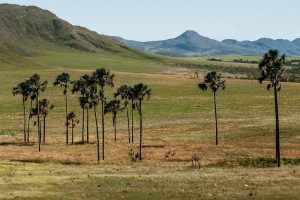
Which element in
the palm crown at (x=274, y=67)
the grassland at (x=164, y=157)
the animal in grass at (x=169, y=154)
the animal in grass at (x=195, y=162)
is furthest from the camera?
the animal in grass at (x=169, y=154)

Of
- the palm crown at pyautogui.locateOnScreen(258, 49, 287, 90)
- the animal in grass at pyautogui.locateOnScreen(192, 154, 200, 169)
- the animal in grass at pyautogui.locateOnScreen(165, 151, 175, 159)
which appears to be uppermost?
the palm crown at pyautogui.locateOnScreen(258, 49, 287, 90)

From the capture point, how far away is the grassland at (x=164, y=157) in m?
52.0

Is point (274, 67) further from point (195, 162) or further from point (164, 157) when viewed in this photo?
point (164, 157)

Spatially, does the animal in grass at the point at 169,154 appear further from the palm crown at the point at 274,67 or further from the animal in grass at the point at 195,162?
the palm crown at the point at 274,67

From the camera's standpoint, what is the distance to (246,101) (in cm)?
19475

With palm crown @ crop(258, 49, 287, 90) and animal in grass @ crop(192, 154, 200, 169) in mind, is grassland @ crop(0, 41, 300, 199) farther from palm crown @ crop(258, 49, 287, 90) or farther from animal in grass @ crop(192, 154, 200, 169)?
palm crown @ crop(258, 49, 287, 90)

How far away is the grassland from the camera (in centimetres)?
5200

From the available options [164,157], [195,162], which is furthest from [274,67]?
[164,157]

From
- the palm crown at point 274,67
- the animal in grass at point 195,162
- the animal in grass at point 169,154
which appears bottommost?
the animal in grass at point 169,154

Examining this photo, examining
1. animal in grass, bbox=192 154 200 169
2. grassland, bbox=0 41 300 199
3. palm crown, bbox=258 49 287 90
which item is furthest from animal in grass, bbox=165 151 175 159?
palm crown, bbox=258 49 287 90

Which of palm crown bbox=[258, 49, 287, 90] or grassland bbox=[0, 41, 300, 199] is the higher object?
palm crown bbox=[258, 49, 287, 90]

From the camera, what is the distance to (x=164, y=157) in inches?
3632

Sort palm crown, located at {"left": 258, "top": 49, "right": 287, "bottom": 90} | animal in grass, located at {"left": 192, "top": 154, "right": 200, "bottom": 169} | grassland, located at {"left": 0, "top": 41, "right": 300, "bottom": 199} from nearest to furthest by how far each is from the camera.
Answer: grassland, located at {"left": 0, "top": 41, "right": 300, "bottom": 199} < animal in grass, located at {"left": 192, "top": 154, "right": 200, "bottom": 169} < palm crown, located at {"left": 258, "top": 49, "right": 287, "bottom": 90}

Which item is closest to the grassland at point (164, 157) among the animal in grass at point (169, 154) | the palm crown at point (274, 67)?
the animal in grass at point (169, 154)
